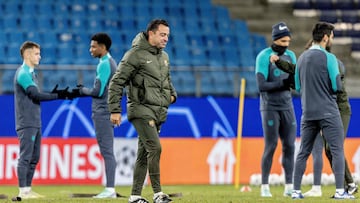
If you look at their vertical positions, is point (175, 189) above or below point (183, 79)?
below

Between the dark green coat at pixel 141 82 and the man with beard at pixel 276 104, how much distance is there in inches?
86.8

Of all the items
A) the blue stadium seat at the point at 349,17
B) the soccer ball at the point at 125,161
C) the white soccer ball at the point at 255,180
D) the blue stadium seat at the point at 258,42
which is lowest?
the white soccer ball at the point at 255,180

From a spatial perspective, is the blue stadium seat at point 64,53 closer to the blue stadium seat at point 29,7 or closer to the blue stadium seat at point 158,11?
the blue stadium seat at point 29,7

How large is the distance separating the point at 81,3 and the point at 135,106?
581 inches

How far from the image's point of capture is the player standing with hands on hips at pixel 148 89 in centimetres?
934

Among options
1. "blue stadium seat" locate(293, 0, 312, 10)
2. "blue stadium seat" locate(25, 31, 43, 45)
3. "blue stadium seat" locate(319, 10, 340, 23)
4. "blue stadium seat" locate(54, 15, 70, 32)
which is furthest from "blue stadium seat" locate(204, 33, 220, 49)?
"blue stadium seat" locate(25, 31, 43, 45)

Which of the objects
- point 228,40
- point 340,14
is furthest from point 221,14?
point 340,14

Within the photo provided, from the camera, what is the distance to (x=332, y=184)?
1543cm

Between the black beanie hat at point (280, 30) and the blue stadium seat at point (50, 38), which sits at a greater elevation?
the blue stadium seat at point (50, 38)

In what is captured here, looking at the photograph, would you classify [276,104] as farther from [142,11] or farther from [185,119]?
[142,11]

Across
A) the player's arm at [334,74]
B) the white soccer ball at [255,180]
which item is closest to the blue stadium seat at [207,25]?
the white soccer ball at [255,180]

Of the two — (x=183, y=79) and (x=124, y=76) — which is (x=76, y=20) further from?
(x=124, y=76)

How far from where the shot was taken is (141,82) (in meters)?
9.41

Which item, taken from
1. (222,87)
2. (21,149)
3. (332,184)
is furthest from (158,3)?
(21,149)
